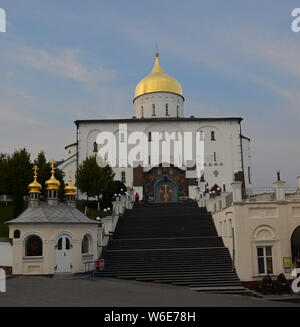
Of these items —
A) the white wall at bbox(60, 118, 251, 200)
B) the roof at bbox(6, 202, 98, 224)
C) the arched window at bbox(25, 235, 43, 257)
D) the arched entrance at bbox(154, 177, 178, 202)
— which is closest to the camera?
the roof at bbox(6, 202, 98, 224)

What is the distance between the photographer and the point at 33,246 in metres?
21.6

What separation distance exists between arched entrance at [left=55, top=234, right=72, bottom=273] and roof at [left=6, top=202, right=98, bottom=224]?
38.0 inches

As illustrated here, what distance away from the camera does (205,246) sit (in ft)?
76.1

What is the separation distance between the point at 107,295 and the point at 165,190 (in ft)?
102

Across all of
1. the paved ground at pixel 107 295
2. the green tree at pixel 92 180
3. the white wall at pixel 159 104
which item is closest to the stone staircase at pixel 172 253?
the paved ground at pixel 107 295

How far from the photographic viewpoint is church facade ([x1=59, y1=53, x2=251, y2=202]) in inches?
1799

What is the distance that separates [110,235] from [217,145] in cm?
2575

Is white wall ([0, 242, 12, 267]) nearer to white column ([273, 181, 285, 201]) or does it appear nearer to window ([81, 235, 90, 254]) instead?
window ([81, 235, 90, 254])

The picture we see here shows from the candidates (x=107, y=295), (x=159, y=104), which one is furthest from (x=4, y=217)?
(x=159, y=104)

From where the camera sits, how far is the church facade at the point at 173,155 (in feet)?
150

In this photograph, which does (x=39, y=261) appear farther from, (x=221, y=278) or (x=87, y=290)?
(x=221, y=278)

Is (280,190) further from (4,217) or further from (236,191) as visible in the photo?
(4,217)

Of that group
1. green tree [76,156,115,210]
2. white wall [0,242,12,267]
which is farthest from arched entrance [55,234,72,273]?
green tree [76,156,115,210]
